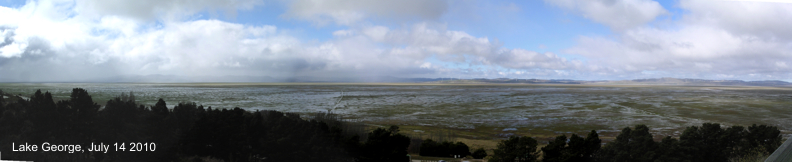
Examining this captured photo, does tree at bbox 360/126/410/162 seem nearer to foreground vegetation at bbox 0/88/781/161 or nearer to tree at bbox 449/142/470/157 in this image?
foreground vegetation at bbox 0/88/781/161

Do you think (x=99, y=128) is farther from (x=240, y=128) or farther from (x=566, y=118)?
(x=566, y=118)

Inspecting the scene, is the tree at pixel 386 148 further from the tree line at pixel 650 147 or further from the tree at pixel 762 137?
the tree at pixel 762 137

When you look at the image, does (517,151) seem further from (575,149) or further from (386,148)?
(386,148)

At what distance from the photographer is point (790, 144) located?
355cm

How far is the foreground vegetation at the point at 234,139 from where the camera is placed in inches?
237

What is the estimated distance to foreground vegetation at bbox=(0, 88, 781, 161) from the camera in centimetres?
602

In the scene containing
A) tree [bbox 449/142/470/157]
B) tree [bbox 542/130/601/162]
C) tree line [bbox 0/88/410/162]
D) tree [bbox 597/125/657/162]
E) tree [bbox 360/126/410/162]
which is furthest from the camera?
tree [bbox 449/142/470/157]

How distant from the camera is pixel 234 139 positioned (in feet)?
22.1

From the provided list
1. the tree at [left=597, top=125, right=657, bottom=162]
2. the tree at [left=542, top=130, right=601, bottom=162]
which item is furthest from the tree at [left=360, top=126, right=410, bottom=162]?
the tree at [left=597, top=125, right=657, bottom=162]

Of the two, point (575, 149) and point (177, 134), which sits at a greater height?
point (177, 134)

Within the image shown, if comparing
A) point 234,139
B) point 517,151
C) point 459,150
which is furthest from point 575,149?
point 234,139

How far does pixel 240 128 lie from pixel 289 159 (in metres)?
1.31

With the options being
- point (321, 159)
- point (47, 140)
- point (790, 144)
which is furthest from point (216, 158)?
point (790, 144)

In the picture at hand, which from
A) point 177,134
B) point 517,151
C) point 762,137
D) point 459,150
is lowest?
point 459,150
